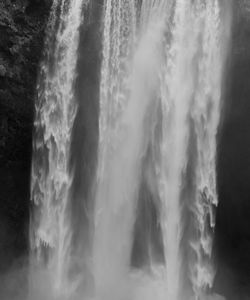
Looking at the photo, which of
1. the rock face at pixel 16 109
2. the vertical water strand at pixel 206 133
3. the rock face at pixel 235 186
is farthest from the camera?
the rock face at pixel 235 186

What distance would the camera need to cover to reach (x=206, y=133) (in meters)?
15.7

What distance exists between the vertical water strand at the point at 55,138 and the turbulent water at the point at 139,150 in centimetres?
3

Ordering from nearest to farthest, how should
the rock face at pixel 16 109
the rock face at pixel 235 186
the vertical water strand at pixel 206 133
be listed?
the vertical water strand at pixel 206 133 < the rock face at pixel 16 109 < the rock face at pixel 235 186

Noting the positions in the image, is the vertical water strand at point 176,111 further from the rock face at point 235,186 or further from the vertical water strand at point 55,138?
the vertical water strand at point 55,138

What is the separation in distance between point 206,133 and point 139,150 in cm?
229

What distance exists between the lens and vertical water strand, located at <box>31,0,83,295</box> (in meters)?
15.9

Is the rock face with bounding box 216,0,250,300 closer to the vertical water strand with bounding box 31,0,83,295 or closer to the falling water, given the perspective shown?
the falling water

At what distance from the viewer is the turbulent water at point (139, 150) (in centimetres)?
1556

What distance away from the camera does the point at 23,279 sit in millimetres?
16250

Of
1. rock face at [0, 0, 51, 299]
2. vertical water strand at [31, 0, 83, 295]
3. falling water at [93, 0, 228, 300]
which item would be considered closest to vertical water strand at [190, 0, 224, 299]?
falling water at [93, 0, 228, 300]

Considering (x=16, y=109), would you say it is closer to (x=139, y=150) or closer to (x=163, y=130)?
(x=139, y=150)

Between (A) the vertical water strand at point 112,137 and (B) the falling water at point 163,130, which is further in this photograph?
(A) the vertical water strand at point 112,137

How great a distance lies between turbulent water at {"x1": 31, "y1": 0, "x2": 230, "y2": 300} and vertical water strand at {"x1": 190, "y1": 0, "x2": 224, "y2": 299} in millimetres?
33

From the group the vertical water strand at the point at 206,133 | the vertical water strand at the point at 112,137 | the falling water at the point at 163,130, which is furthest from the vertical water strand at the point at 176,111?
the vertical water strand at the point at 112,137
